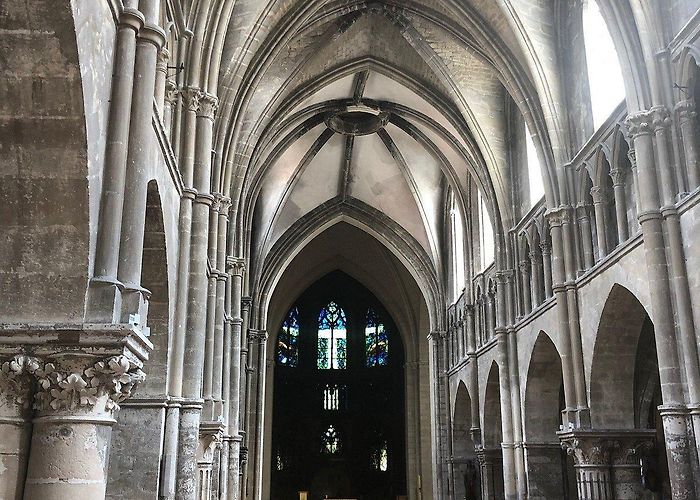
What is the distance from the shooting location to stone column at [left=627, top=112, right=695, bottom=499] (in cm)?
1209

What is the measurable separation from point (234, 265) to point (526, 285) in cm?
718

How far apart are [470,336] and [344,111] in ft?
25.7

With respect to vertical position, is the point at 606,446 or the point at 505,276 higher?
the point at 505,276

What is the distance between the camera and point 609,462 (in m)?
15.8

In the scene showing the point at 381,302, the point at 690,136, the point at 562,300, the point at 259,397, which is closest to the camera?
the point at 690,136

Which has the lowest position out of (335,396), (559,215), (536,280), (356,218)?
(536,280)

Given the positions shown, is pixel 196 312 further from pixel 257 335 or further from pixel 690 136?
pixel 257 335

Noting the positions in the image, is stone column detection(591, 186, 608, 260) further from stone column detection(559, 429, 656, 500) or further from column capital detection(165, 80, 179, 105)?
column capital detection(165, 80, 179, 105)

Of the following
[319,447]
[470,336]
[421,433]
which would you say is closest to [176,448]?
[470,336]

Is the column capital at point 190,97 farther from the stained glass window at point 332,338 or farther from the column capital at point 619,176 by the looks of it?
the stained glass window at point 332,338

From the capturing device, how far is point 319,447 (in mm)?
41406

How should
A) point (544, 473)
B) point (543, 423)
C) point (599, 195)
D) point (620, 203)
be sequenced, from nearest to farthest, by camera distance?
point (620, 203), point (599, 195), point (544, 473), point (543, 423)

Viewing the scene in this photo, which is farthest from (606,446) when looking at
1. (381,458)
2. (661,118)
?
(381,458)

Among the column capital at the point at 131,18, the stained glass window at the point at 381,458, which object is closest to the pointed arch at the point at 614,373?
the column capital at the point at 131,18
